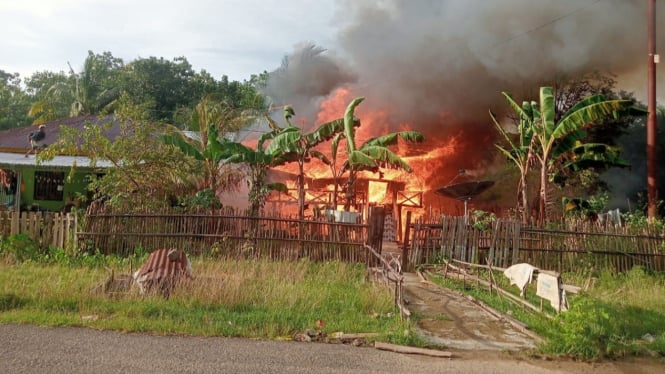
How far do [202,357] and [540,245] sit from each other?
9421mm

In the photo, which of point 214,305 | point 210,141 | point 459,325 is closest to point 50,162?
point 210,141

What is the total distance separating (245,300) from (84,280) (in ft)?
10.3

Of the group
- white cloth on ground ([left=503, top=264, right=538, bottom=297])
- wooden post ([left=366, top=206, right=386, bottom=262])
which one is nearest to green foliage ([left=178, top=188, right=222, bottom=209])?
wooden post ([left=366, top=206, right=386, bottom=262])

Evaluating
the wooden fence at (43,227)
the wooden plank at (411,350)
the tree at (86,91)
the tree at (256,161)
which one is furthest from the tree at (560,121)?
the tree at (86,91)

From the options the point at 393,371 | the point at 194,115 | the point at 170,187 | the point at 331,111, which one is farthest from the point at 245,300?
the point at 331,111

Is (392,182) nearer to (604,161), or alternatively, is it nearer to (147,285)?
(604,161)

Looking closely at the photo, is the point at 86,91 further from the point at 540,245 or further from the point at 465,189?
the point at 540,245

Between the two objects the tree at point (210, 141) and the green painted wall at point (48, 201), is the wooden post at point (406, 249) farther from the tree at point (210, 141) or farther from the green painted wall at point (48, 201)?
the green painted wall at point (48, 201)

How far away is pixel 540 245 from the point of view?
12.8 meters

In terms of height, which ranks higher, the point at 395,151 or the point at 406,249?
the point at 395,151

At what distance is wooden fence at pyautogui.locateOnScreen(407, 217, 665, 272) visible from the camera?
41.0 feet

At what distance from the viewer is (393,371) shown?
18.4ft

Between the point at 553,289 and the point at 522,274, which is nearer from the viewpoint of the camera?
the point at 553,289

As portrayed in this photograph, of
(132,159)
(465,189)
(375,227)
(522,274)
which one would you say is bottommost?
(522,274)
